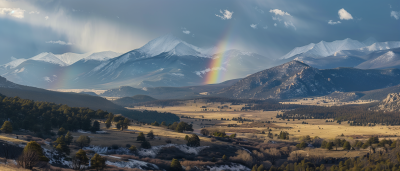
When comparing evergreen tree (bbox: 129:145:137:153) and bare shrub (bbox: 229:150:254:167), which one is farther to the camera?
bare shrub (bbox: 229:150:254:167)

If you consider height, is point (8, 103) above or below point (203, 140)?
above

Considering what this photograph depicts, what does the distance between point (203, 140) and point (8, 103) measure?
9521cm

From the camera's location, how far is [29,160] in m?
59.8

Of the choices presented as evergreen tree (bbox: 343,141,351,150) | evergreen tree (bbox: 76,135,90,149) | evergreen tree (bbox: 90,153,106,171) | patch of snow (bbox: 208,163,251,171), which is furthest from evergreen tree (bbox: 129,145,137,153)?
evergreen tree (bbox: 343,141,351,150)

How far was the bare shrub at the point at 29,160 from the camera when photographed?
59625 millimetres

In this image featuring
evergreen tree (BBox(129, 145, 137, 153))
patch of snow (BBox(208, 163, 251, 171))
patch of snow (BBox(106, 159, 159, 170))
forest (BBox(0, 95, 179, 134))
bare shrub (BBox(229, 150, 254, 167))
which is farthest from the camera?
forest (BBox(0, 95, 179, 134))

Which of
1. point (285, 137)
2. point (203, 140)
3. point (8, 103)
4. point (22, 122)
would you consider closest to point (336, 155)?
point (285, 137)

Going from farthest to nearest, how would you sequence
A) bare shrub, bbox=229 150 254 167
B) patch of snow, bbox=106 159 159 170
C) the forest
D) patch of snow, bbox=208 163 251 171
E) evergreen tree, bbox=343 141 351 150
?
evergreen tree, bbox=343 141 351 150 < the forest < bare shrub, bbox=229 150 254 167 < patch of snow, bbox=208 163 251 171 < patch of snow, bbox=106 159 159 170

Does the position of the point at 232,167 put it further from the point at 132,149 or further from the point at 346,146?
the point at 346,146

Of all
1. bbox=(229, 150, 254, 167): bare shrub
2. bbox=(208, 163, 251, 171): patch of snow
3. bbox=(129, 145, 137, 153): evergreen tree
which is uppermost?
bbox=(129, 145, 137, 153): evergreen tree

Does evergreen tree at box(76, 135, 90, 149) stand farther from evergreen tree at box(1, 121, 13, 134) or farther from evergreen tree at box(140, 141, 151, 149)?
evergreen tree at box(1, 121, 13, 134)

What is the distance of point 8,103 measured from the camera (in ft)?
478

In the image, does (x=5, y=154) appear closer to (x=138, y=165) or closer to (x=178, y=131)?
(x=138, y=165)

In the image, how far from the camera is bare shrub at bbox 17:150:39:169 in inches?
2347
